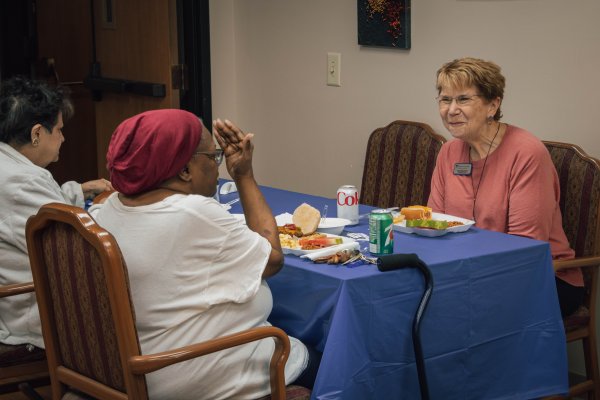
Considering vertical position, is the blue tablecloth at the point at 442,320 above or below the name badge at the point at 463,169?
below

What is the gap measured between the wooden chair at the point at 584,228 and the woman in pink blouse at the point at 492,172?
0.07 metres

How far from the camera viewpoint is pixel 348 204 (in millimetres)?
2734

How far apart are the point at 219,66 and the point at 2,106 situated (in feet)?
6.74

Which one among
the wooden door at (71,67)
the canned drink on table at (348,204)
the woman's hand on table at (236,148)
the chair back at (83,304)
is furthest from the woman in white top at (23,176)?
the wooden door at (71,67)

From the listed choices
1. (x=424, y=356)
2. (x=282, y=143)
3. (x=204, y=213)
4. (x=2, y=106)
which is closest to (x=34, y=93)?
(x=2, y=106)

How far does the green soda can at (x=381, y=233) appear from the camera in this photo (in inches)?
89.7

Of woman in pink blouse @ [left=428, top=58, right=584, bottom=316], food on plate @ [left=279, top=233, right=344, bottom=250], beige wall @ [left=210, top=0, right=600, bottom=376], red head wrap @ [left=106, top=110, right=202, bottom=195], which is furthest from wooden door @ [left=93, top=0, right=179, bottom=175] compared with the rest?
red head wrap @ [left=106, top=110, right=202, bottom=195]

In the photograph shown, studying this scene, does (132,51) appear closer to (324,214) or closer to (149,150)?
(324,214)

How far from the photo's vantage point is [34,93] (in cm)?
271

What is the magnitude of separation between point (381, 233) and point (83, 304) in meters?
0.75

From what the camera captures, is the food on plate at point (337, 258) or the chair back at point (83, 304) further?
the food on plate at point (337, 258)

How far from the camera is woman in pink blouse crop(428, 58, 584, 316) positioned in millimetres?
2799

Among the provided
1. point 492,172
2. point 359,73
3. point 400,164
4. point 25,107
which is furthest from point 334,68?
point 25,107

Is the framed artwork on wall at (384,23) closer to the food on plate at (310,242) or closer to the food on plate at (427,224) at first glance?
the food on plate at (427,224)
